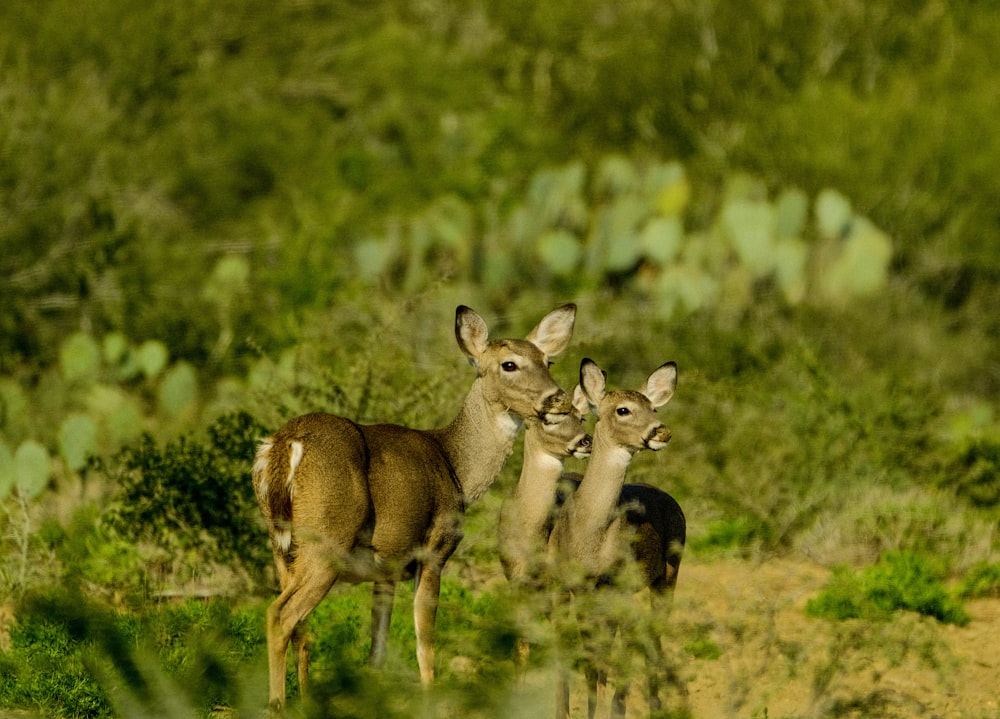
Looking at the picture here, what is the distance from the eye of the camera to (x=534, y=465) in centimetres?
763

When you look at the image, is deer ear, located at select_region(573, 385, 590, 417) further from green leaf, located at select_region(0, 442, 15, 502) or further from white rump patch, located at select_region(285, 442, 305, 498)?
green leaf, located at select_region(0, 442, 15, 502)

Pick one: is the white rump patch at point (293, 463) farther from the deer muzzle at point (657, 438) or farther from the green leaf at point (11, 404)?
the green leaf at point (11, 404)

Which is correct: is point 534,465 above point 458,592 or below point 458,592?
above

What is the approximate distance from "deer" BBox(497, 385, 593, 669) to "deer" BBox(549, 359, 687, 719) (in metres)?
0.08

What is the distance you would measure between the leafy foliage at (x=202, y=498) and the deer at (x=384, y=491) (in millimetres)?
2289

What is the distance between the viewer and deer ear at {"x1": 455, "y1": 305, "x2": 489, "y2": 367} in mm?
7973

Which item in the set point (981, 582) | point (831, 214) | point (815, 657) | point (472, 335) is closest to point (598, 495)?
point (472, 335)

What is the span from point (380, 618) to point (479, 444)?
35.5 inches

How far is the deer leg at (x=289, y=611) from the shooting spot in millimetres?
6906

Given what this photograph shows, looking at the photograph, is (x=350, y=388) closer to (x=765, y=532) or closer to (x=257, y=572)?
(x=257, y=572)

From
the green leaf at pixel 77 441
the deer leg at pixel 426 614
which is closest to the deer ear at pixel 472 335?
the deer leg at pixel 426 614

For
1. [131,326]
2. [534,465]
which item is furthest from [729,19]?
[534,465]

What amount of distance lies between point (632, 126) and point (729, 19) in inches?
74.3

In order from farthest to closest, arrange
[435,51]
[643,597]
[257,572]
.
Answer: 1. [435,51]
2. [257,572]
3. [643,597]
